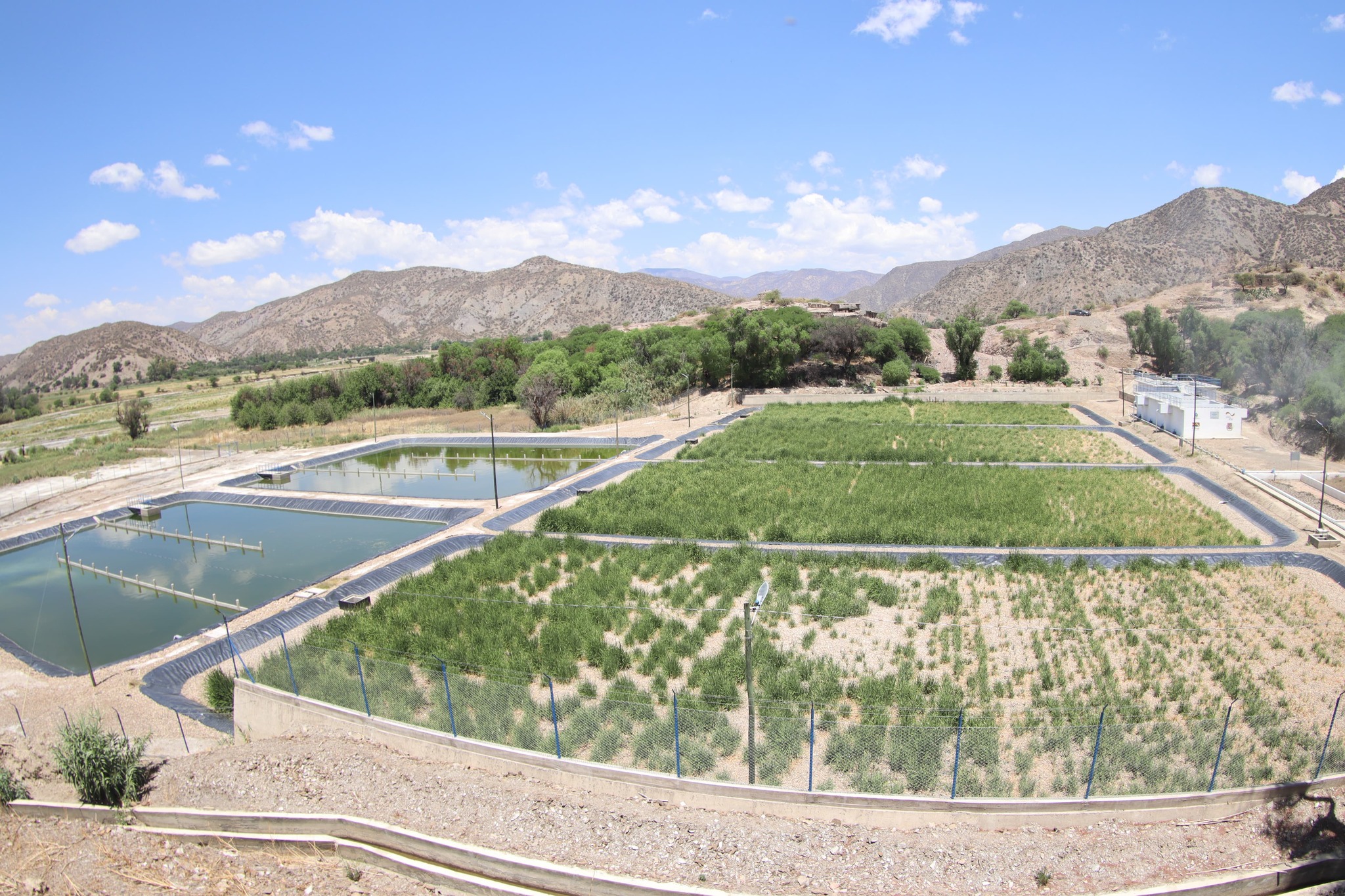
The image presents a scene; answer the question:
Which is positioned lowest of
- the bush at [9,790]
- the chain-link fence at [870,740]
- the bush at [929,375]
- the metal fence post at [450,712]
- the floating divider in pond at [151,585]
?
the bush at [9,790]

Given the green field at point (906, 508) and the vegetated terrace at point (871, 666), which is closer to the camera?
the vegetated terrace at point (871, 666)

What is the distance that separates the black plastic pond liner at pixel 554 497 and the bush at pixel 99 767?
13.2 m

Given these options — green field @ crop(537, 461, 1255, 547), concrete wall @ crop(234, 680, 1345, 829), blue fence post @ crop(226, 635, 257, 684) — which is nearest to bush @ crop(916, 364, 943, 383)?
green field @ crop(537, 461, 1255, 547)

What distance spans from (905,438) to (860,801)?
3035 centimetres

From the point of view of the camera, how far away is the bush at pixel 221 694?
14195 millimetres

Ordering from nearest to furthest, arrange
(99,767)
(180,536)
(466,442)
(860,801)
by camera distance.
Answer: (860,801)
(99,767)
(180,536)
(466,442)

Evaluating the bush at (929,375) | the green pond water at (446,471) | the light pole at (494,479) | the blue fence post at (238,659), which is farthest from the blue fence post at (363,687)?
the bush at (929,375)

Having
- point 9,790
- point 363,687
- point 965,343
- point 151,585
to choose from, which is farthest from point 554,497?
point 965,343

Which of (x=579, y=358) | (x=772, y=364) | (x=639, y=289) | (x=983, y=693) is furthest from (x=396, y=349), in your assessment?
(x=983, y=693)

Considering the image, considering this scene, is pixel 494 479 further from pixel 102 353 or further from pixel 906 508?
pixel 102 353

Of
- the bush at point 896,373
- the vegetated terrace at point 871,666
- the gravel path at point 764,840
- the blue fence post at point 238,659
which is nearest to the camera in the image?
the gravel path at point 764,840

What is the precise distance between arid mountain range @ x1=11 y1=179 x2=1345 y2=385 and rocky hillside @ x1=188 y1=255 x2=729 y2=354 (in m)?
0.30

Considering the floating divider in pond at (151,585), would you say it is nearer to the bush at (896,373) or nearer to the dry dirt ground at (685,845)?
the dry dirt ground at (685,845)

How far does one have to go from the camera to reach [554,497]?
28375 mm
